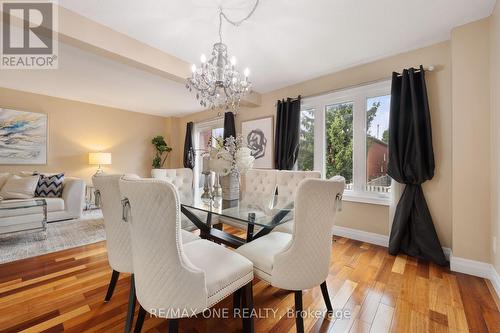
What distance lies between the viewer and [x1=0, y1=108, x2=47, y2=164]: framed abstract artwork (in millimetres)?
3666

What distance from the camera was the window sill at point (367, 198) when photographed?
2.63 metres

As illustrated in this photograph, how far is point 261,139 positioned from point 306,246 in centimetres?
287

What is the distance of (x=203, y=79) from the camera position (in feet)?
6.45

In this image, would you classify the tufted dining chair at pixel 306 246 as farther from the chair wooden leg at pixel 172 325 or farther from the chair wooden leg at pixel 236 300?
the chair wooden leg at pixel 172 325

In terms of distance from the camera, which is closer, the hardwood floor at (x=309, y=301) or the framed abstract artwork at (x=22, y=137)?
the hardwood floor at (x=309, y=301)

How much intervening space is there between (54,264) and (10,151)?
307cm

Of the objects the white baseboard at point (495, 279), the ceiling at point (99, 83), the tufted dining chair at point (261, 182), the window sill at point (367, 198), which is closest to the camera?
the white baseboard at point (495, 279)

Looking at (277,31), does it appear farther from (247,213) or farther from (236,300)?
(236,300)


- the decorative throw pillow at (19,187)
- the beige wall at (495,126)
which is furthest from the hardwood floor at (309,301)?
the decorative throw pillow at (19,187)

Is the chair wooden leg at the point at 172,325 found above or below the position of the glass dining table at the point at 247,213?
below

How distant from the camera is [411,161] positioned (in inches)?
91.8

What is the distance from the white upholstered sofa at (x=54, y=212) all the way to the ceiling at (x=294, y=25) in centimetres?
256

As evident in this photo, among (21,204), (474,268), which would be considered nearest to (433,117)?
(474,268)

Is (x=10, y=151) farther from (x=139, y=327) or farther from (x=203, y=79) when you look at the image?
(x=139, y=327)
